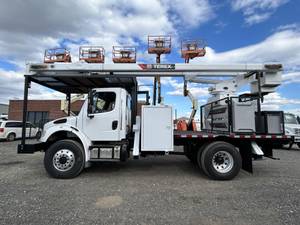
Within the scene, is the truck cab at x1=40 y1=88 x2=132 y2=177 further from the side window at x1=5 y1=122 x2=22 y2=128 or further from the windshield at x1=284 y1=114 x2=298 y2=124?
the side window at x1=5 y1=122 x2=22 y2=128

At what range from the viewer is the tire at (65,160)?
19.8 feet

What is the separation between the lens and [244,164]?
669cm

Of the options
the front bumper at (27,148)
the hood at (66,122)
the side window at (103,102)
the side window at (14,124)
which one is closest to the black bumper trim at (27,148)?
the front bumper at (27,148)

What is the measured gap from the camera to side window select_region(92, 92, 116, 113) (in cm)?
635

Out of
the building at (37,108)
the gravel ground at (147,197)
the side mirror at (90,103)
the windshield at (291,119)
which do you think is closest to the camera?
the gravel ground at (147,197)

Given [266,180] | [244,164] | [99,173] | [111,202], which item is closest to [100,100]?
[99,173]

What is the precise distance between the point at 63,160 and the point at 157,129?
8.81 feet

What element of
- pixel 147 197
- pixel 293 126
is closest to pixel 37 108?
pixel 293 126

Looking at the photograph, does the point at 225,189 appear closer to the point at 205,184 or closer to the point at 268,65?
the point at 205,184

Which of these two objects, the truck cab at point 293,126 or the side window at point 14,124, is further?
the side window at point 14,124

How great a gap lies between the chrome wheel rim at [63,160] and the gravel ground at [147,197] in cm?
37

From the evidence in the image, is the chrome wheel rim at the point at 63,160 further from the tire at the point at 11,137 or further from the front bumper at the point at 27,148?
the tire at the point at 11,137

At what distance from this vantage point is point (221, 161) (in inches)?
246

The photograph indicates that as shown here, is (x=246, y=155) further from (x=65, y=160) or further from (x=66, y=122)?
(x=66, y=122)
